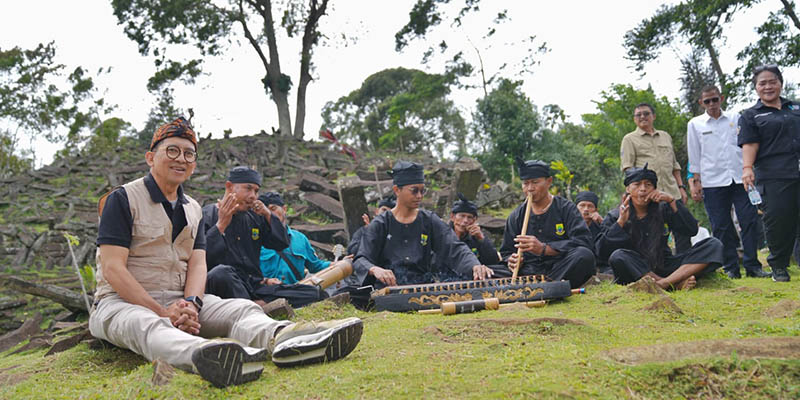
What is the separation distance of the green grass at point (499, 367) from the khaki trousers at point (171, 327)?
5.3 inches

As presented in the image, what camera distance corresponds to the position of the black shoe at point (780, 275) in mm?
4734

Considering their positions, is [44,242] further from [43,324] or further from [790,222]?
[790,222]

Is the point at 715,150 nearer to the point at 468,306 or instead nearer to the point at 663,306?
the point at 663,306

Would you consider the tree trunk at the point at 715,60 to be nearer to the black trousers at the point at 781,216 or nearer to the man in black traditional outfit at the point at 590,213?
the man in black traditional outfit at the point at 590,213

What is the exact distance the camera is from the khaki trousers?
251 cm

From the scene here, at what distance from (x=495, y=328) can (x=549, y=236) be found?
7.83 ft

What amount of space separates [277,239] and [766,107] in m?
4.72

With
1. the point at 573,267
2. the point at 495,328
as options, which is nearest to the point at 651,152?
the point at 573,267

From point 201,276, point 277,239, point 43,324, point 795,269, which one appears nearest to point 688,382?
point 201,276

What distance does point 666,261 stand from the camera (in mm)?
4961

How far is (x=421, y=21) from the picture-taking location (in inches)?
933

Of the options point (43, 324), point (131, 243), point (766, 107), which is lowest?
point (43, 324)

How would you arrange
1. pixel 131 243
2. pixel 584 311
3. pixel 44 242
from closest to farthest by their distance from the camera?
pixel 131 243, pixel 584 311, pixel 44 242

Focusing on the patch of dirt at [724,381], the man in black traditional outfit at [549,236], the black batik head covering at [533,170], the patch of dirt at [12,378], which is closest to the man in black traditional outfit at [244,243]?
the patch of dirt at [12,378]
